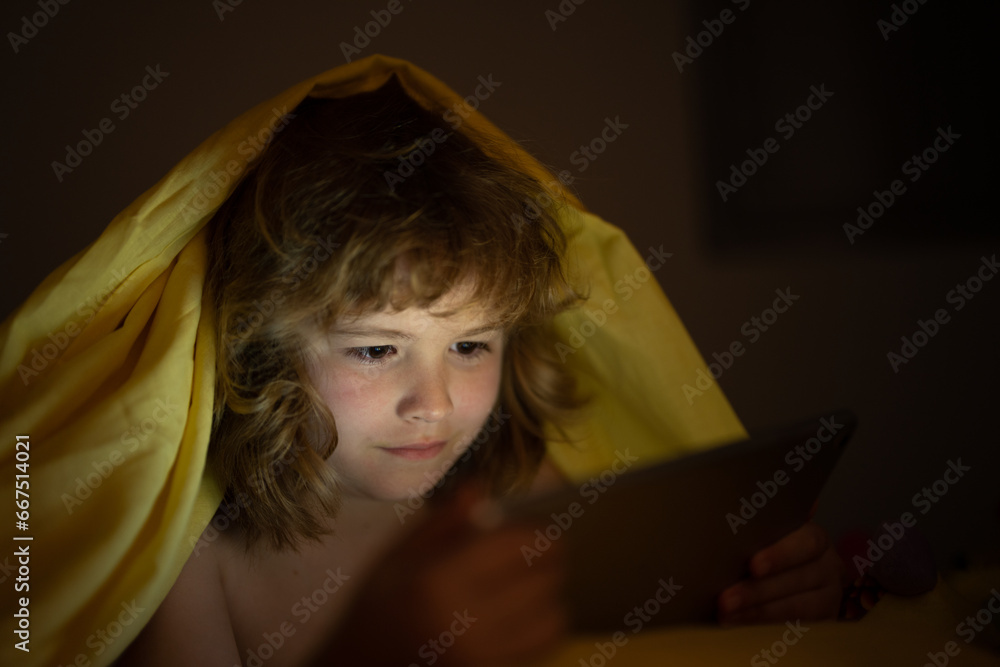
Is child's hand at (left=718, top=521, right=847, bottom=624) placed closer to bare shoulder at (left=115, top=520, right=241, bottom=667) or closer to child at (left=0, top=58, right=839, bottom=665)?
child at (left=0, top=58, right=839, bottom=665)

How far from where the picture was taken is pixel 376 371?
23.3 inches

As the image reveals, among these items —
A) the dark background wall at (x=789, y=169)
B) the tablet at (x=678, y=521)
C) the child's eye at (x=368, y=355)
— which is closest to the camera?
the tablet at (x=678, y=521)

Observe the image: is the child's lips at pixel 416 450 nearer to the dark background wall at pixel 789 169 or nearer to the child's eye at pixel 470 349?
the child's eye at pixel 470 349

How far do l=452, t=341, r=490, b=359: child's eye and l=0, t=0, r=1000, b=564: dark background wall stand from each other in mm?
475

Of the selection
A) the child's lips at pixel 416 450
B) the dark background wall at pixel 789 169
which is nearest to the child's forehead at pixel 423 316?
the child's lips at pixel 416 450

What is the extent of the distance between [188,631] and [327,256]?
33cm

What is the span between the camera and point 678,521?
0.53 metres

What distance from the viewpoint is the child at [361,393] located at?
1.89 feet

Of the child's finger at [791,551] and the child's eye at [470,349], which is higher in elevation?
the child's eye at [470,349]

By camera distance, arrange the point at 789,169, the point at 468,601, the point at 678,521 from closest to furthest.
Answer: the point at 678,521
the point at 468,601
the point at 789,169

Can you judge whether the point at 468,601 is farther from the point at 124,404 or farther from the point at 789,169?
the point at 789,169

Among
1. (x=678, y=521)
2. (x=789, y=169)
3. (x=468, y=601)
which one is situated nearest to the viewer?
(x=678, y=521)

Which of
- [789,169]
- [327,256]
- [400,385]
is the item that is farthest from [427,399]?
[789,169]

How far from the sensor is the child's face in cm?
58
